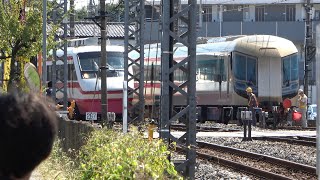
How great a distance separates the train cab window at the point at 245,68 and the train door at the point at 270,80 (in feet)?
0.87

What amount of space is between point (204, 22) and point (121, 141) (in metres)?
57.3

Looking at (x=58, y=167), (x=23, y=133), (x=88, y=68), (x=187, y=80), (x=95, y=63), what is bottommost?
(x=58, y=167)

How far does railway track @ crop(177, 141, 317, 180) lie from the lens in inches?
613

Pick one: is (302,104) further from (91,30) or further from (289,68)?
(91,30)

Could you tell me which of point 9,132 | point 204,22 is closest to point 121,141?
point 9,132

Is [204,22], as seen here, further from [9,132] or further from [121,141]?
[9,132]


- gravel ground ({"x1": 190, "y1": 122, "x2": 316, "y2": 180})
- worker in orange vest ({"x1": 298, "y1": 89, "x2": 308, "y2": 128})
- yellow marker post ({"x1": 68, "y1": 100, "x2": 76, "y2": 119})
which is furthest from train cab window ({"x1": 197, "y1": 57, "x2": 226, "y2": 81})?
gravel ground ({"x1": 190, "y1": 122, "x2": 316, "y2": 180})

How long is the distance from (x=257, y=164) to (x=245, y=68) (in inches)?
695

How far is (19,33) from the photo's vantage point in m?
25.4

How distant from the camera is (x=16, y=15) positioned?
25984 mm

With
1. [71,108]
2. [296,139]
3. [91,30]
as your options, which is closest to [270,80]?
[71,108]

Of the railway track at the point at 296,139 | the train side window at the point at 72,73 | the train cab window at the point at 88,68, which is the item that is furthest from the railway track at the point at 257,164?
the train side window at the point at 72,73

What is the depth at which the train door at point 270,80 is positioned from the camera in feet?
117

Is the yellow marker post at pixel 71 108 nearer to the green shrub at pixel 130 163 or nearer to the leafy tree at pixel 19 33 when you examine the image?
the leafy tree at pixel 19 33
